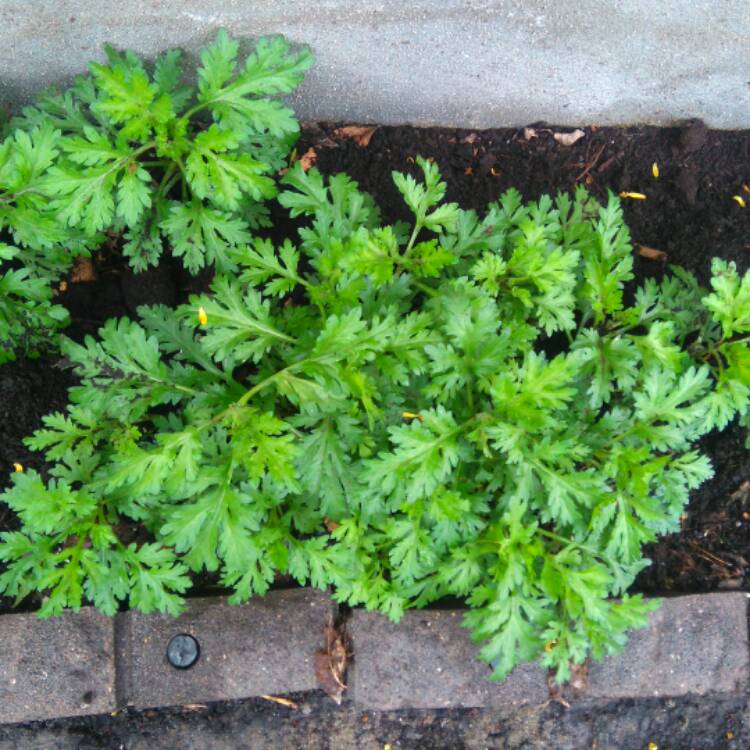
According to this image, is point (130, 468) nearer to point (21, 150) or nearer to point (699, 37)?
point (21, 150)

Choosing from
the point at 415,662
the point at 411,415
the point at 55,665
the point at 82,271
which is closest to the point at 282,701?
the point at 415,662

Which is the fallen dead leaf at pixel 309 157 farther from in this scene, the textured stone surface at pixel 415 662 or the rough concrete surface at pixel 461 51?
the textured stone surface at pixel 415 662

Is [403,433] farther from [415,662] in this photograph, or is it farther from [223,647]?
[223,647]

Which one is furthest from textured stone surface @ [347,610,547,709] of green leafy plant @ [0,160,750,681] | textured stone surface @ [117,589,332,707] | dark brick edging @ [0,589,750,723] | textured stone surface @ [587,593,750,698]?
textured stone surface @ [587,593,750,698]

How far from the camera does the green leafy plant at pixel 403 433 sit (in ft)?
8.31

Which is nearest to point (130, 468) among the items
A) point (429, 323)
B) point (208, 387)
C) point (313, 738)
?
point (208, 387)

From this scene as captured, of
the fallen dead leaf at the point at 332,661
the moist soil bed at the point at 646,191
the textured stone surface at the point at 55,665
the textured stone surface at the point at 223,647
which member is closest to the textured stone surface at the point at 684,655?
the moist soil bed at the point at 646,191

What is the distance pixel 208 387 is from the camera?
2.81 metres

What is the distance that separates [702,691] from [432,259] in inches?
82.1

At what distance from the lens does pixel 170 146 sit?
2682mm

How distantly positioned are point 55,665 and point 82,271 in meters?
1.50

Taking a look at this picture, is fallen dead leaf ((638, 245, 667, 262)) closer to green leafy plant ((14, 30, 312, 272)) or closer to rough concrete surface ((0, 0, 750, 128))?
rough concrete surface ((0, 0, 750, 128))

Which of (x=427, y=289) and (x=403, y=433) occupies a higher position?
(x=427, y=289)

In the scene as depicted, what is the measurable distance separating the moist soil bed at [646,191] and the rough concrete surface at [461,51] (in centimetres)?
8
